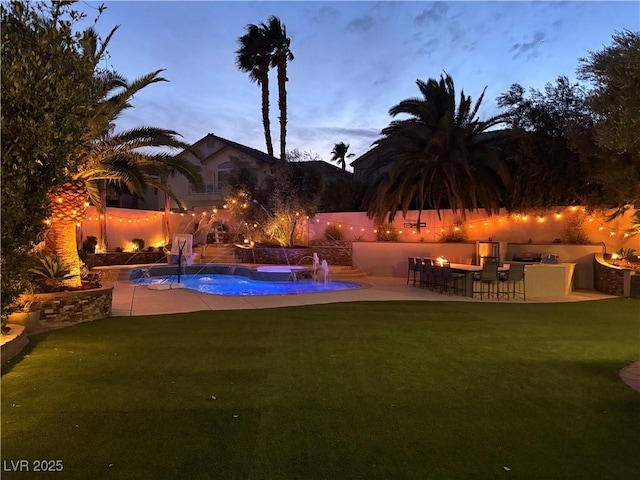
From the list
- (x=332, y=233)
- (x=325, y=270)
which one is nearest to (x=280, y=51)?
(x=332, y=233)

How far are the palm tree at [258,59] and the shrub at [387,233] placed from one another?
9.08 m

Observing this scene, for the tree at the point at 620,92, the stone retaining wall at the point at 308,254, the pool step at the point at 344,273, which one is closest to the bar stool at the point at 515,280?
the pool step at the point at 344,273

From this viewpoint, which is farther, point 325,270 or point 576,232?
point 325,270

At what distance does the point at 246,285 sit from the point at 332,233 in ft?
21.2

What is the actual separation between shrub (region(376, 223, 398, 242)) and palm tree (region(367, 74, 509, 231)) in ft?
2.12

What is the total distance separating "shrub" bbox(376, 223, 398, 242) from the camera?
1883 cm

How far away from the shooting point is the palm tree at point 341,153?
5028cm

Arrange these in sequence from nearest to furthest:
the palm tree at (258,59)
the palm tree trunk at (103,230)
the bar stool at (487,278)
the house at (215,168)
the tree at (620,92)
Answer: the tree at (620,92) → the bar stool at (487,278) → the palm tree trunk at (103,230) → the palm tree at (258,59) → the house at (215,168)

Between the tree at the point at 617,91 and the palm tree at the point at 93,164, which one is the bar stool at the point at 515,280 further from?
the palm tree at the point at 93,164

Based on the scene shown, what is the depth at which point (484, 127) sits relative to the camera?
1631 centimetres

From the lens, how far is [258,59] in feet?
79.6

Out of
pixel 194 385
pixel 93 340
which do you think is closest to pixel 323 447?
pixel 194 385

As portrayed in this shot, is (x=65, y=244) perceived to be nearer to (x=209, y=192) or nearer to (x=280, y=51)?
(x=280, y=51)

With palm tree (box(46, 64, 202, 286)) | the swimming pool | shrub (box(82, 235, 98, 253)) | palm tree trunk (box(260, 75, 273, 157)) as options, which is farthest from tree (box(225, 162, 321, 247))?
palm tree (box(46, 64, 202, 286))
